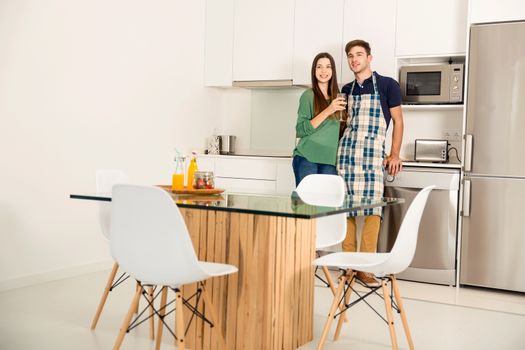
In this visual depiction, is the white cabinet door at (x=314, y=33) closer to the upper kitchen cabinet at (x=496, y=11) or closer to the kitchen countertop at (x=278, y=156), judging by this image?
the kitchen countertop at (x=278, y=156)

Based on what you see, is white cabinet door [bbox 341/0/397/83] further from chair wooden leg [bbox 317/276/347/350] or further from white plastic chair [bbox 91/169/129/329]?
chair wooden leg [bbox 317/276/347/350]

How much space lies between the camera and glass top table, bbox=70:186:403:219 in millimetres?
2584

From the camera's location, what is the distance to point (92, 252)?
4965mm

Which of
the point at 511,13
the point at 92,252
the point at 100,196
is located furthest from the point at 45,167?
the point at 511,13

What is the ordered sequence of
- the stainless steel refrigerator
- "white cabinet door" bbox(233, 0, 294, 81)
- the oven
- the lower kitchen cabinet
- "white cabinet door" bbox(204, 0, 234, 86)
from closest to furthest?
the stainless steel refrigerator → the oven → the lower kitchen cabinet → "white cabinet door" bbox(233, 0, 294, 81) → "white cabinet door" bbox(204, 0, 234, 86)

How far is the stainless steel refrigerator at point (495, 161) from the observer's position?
14.8 ft

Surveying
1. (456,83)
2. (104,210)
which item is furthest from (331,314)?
(456,83)

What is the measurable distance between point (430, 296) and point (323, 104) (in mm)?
1517

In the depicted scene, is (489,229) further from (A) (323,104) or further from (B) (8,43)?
(B) (8,43)

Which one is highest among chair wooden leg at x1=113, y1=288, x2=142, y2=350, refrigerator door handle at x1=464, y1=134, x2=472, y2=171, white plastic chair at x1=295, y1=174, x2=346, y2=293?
refrigerator door handle at x1=464, y1=134, x2=472, y2=171

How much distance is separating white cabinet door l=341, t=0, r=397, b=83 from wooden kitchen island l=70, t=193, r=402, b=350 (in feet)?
7.39

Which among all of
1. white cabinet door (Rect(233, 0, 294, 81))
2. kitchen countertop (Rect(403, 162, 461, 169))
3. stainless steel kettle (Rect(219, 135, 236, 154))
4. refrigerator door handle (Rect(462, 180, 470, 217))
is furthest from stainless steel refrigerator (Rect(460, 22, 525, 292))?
stainless steel kettle (Rect(219, 135, 236, 154))

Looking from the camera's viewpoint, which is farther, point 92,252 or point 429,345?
point 92,252

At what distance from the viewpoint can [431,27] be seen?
5.00m
